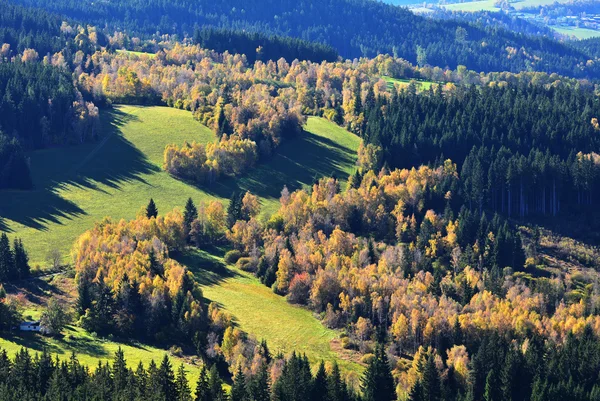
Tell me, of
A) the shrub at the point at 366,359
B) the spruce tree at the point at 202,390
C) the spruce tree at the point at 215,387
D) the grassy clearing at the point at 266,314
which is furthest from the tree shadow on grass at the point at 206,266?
the spruce tree at the point at 202,390

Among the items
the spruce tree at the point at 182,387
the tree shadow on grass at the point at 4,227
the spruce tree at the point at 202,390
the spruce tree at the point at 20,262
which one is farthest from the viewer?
the tree shadow on grass at the point at 4,227

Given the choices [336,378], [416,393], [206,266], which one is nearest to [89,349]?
[336,378]

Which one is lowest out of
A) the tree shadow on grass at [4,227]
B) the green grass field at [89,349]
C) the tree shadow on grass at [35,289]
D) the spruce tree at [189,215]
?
the tree shadow on grass at [4,227]

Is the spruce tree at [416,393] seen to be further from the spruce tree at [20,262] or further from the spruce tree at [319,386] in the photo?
Answer: the spruce tree at [20,262]

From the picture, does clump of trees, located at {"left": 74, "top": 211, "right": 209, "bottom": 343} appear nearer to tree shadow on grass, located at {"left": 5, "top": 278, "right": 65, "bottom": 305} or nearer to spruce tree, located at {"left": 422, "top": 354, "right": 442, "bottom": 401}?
tree shadow on grass, located at {"left": 5, "top": 278, "right": 65, "bottom": 305}

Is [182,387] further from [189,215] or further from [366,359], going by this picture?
[189,215]

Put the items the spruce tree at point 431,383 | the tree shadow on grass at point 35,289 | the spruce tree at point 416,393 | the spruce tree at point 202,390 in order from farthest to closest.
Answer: the tree shadow on grass at point 35,289 < the spruce tree at point 431,383 < the spruce tree at point 416,393 < the spruce tree at point 202,390

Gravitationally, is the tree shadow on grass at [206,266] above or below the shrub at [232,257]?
below

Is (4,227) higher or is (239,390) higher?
(239,390)
